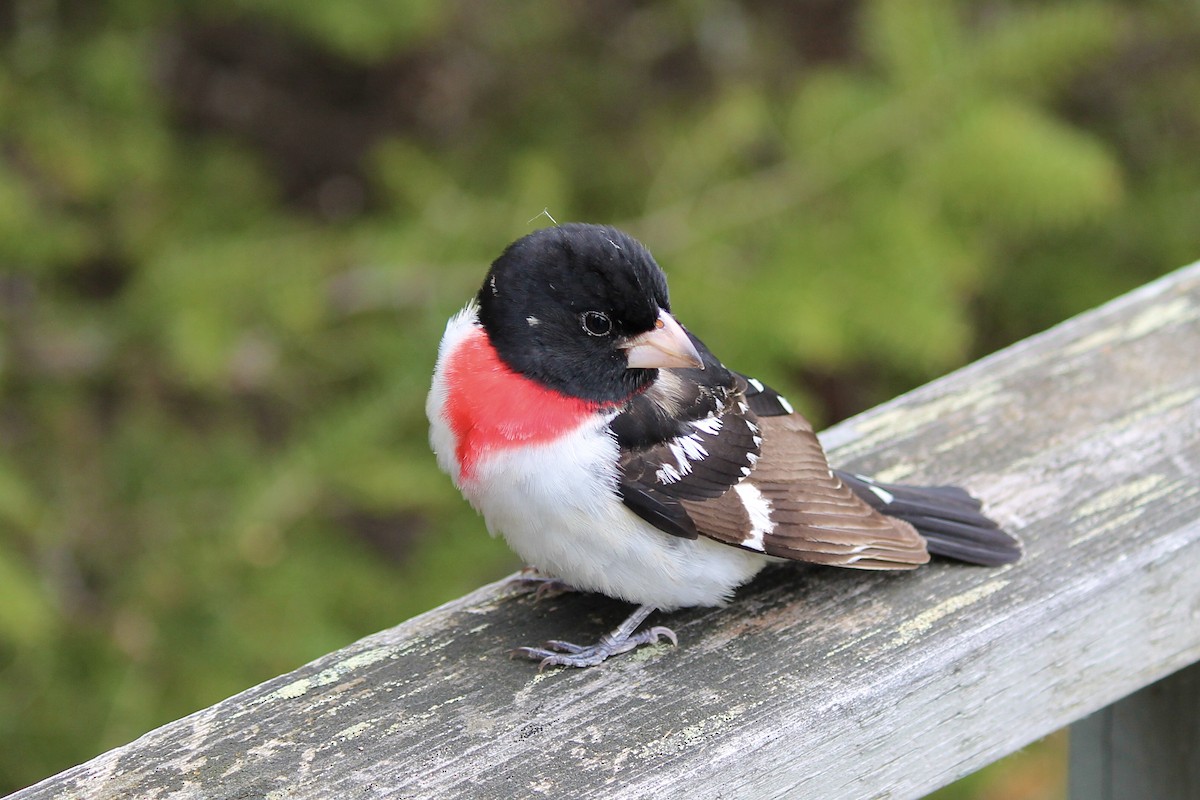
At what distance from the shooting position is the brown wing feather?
6.89 feet

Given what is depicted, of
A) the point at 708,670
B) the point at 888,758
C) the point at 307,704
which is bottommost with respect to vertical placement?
the point at 888,758

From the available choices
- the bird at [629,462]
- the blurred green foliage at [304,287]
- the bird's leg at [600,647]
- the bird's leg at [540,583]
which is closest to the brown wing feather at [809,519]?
the bird at [629,462]

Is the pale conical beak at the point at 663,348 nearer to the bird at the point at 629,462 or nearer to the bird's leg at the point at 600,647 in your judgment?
the bird at the point at 629,462

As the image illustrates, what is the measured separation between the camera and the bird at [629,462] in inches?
83.8

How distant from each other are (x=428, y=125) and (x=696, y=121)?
138 centimetres

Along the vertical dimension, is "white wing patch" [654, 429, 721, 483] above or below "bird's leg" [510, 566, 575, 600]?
above

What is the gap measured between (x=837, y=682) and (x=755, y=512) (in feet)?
1.45

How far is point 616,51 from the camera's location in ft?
17.6

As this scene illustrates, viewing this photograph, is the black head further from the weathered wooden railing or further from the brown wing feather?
the weathered wooden railing

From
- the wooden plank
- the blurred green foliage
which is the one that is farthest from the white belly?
the blurred green foliage

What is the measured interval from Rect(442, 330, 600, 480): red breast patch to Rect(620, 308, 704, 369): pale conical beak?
0.11 metres

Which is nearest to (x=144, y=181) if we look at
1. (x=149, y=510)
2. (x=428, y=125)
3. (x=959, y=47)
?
(x=149, y=510)

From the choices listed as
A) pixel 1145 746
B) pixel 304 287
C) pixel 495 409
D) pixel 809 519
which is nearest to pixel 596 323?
pixel 495 409

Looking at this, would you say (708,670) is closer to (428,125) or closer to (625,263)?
(625,263)
